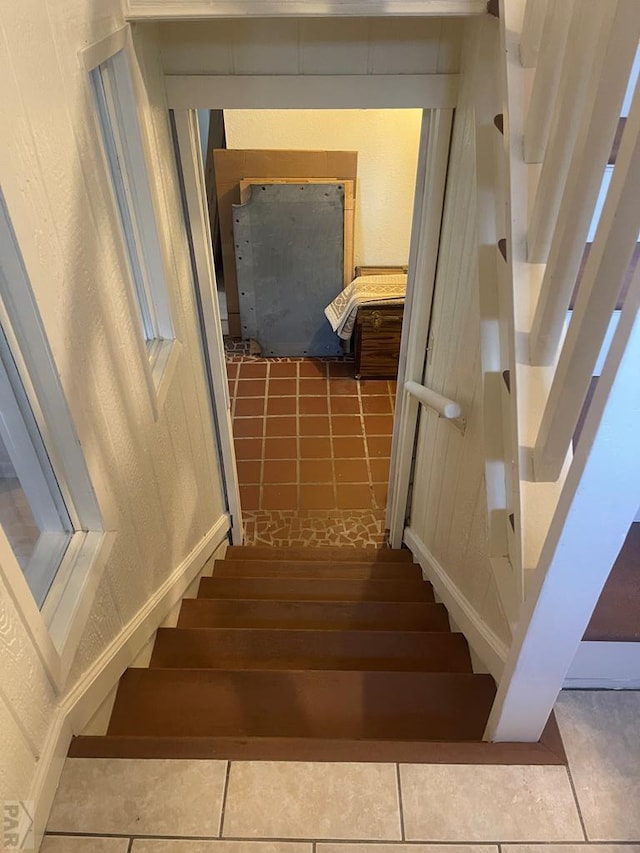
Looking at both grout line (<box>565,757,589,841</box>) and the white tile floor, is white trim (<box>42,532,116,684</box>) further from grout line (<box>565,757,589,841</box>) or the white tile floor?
grout line (<box>565,757,589,841</box>)

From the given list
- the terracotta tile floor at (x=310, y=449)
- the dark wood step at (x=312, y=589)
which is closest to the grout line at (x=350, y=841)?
the dark wood step at (x=312, y=589)

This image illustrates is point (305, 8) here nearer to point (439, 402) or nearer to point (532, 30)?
point (532, 30)

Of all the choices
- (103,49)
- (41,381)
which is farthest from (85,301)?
(103,49)

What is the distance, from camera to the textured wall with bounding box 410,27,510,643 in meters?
1.87

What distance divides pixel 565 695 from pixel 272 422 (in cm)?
294

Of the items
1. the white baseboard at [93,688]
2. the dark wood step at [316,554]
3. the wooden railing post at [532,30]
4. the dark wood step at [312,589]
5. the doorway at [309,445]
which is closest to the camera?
the white baseboard at [93,688]

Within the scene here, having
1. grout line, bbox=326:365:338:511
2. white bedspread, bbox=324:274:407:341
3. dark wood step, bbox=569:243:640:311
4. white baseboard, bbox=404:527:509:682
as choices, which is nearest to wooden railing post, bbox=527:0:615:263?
dark wood step, bbox=569:243:640:311

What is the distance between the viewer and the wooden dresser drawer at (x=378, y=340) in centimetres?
430

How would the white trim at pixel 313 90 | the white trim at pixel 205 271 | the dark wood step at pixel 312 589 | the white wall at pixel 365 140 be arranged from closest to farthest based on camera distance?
the white trim at pixel 313 90
the white trim at pixel 205 271
the dark wood step at pixel 312 589
the white wall at pixel 365 140

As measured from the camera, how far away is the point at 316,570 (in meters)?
2.91

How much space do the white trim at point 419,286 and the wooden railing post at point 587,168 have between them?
1.07 m

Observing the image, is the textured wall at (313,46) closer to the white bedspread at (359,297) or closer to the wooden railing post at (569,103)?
the wooden railing post at (569,103)

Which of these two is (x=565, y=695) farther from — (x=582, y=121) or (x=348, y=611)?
(x=582, y=121)

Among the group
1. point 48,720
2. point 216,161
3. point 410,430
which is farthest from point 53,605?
point 216,161
